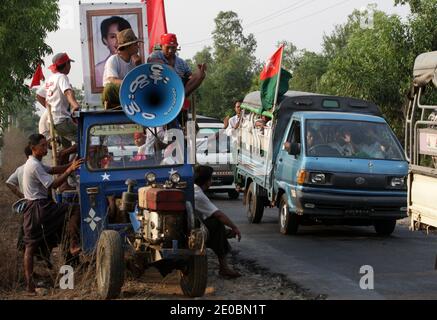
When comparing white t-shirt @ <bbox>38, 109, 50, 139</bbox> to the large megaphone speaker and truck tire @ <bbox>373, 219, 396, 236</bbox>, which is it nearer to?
the large megaphone speaker

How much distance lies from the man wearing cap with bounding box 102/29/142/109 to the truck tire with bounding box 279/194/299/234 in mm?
4720

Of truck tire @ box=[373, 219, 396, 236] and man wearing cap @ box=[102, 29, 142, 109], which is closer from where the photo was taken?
man wearing cap @ box=[102, 29, 142, 109]

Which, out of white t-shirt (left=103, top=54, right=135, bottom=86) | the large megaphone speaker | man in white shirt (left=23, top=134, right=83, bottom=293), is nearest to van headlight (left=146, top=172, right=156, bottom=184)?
the large megaphone speaker

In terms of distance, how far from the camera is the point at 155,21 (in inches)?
487

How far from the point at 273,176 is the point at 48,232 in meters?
6.03

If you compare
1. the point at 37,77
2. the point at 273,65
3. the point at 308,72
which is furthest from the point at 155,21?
the point at 308,72

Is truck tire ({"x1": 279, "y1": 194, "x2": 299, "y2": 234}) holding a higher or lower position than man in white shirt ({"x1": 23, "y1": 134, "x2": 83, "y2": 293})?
lower

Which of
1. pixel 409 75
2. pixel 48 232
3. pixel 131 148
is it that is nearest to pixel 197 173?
pixel 131 148

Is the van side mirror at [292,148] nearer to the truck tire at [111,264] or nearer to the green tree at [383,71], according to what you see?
the truck tire at [111,264]

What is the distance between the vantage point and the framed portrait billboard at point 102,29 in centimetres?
1152

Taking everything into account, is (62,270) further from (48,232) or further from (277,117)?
(277,117)

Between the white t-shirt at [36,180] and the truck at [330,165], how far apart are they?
5.02 meters

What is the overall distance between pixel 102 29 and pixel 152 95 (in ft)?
11.2

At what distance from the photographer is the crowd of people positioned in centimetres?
873
